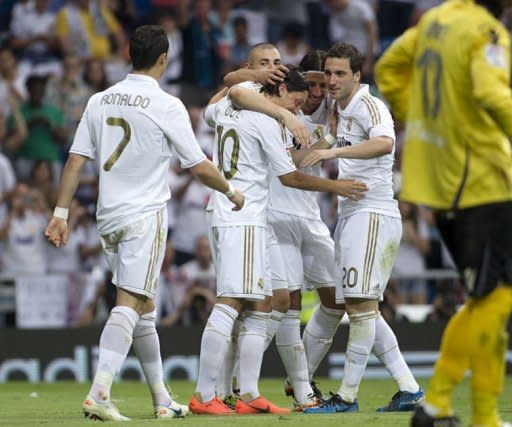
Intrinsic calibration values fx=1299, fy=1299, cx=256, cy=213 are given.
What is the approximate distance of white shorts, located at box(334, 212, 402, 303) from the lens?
9.40 meters

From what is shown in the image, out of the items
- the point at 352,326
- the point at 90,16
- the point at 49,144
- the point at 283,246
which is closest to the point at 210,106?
the point at 283,246

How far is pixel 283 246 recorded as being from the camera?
1002cm

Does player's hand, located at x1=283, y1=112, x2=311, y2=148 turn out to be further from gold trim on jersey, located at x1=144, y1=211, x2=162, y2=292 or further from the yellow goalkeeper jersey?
the yellow goalkeeper jersey

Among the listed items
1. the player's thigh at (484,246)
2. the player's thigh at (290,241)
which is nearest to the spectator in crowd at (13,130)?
the player's thigh at (290,241)

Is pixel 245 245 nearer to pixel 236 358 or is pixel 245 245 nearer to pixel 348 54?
pixel 236 358

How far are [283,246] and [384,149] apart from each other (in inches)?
47.7

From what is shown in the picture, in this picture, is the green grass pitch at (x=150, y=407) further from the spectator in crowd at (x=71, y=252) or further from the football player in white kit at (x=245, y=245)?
the spectator in crowd at (x=71, y=252)

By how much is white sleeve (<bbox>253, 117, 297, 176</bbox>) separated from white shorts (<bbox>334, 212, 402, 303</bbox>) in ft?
2.38

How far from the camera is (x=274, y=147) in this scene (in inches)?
362

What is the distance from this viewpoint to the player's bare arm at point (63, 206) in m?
8.32

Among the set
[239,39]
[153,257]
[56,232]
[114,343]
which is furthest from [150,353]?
[239,39]

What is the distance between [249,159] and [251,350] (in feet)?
4.46

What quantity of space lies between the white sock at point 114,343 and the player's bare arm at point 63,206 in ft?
1.96

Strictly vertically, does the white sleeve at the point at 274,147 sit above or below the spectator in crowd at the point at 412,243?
above
